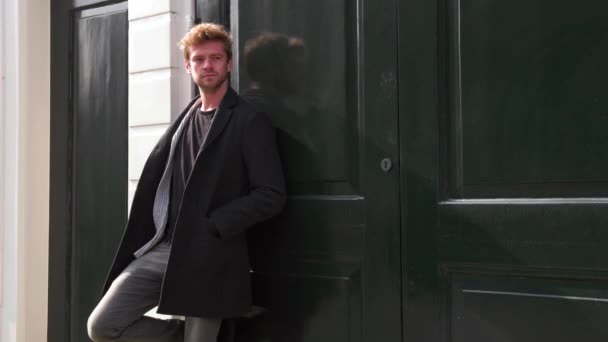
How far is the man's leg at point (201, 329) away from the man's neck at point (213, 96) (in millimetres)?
1023

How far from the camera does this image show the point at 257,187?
3246mm

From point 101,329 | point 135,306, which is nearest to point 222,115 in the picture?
point 135,306

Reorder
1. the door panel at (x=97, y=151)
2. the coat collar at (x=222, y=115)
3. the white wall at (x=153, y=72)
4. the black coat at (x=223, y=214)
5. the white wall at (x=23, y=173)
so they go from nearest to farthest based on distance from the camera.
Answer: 1. the black coat at (x=223, y=214)
2. the coat collar at (x=222, y=115)
3. the white wall at (x=153, y=72)
4. the door panel at (x=97, y=151)
5. the white wall at (x=23, y=173)

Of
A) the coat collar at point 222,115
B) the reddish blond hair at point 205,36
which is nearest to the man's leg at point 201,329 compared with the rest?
the coat collar at point 222,115

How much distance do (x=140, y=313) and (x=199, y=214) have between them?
1.79 feet

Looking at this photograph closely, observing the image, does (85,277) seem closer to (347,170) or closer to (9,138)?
(9,138)

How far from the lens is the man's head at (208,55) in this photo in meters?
3.43

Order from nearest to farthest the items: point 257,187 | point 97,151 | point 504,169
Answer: point 504,169 < point 257,187 < point 97,151

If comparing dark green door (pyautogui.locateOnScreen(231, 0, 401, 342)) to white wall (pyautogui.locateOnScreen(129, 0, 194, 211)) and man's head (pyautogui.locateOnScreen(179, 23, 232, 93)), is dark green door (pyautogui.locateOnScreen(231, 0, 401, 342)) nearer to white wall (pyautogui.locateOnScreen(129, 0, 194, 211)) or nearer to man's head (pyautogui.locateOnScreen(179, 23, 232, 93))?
man's head (pyautogui.locateOnScreen(179, 23, 232, 93))

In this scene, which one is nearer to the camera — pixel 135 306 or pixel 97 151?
pixel 135 306

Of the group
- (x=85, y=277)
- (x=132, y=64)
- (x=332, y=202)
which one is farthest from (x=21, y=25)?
(x=332, y=202)

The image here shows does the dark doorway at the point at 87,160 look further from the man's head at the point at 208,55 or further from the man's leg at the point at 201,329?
the man's leg at the point at 201,329

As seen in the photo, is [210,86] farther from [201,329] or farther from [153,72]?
[201,329]

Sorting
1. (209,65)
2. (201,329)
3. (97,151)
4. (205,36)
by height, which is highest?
(205,36)
